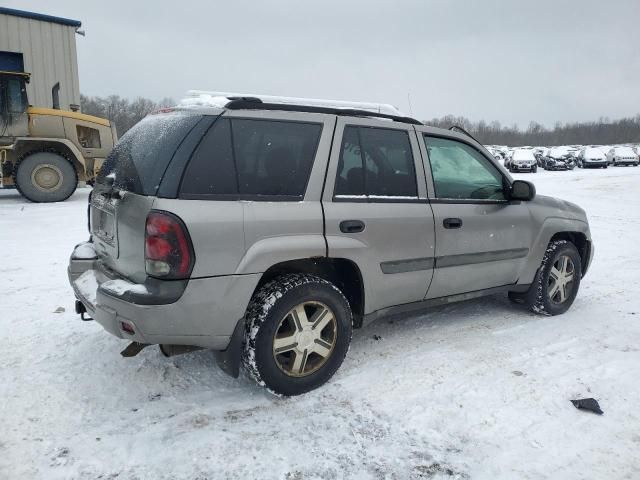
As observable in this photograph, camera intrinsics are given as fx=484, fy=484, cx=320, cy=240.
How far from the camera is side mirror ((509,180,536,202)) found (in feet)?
13.3

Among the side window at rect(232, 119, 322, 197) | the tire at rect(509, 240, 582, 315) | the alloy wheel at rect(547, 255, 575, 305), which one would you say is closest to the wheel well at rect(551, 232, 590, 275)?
the tire at rect(509, 240, 582, 315)

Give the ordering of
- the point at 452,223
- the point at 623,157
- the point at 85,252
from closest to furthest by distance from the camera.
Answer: the point at 85,252, the point at 452,223, the point at 623,157

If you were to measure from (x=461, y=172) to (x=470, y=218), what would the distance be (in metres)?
0.40

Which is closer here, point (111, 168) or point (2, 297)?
point (111, 168)

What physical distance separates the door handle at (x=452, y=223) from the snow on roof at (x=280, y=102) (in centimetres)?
96

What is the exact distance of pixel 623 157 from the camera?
36531 millimetres

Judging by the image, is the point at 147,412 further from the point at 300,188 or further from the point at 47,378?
the point at 300,188

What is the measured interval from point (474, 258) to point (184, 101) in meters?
2.52

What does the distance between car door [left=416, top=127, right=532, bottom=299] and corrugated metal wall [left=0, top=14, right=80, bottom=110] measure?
19.2 m

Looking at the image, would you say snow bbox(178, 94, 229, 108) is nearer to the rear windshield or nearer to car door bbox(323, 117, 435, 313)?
the rear windshield

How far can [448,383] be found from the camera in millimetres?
3240

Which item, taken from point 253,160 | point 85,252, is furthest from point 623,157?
point 85,252

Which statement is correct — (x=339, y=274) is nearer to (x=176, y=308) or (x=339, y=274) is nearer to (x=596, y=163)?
(x=176, y=308)

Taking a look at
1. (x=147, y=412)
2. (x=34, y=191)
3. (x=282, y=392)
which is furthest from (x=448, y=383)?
(x=34, y=191)
